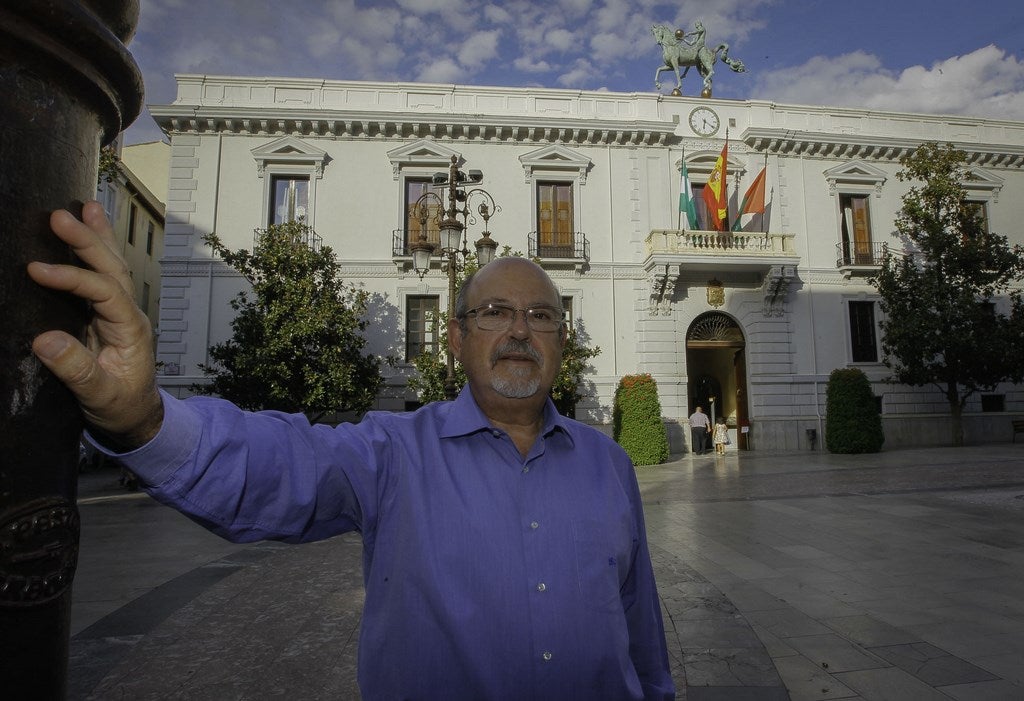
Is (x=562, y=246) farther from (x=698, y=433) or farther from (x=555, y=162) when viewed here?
(x=698, y=433)

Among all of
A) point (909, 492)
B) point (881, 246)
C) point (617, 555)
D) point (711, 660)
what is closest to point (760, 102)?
point (881, 246)

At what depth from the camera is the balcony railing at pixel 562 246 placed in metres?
18.9

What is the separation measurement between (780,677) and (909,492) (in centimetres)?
872

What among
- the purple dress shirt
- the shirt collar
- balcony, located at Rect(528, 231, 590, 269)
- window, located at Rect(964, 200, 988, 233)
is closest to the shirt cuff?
the purple dress shirt

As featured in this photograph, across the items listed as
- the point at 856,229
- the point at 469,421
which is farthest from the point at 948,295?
the point at 469,421

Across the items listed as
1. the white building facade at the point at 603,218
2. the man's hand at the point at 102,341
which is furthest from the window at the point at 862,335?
the man's hand at the point at 102,341

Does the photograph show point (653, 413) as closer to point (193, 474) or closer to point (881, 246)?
point (881, 246)

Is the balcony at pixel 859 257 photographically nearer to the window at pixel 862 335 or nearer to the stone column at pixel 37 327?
the window at pixel 862 335

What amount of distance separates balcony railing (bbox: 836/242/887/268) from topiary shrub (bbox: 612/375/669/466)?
9.04 m

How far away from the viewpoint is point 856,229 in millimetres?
21125

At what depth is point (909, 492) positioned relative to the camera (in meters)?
10.2

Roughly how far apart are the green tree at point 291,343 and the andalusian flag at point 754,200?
12.7 m

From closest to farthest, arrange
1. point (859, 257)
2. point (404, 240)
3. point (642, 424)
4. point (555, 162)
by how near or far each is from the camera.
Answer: point (642, 424) < point (404, 240) < point (555, 162) < point (859, 257)

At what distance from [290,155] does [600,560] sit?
19645 mm
